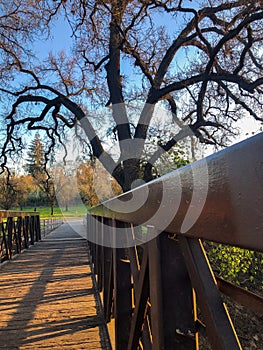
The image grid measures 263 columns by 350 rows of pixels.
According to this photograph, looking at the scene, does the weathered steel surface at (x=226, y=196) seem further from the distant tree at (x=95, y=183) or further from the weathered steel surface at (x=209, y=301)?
the distant tree at (x=95, y=183)

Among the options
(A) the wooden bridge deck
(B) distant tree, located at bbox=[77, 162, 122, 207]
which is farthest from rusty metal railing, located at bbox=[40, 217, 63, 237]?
(A) the wooden bridge deck

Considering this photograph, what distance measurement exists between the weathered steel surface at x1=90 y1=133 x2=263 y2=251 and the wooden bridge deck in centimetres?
201

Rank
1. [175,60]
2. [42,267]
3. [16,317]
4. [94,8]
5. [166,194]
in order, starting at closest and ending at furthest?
[166,194] < [16,317] < [42,267] < [94,8] < [175,60]

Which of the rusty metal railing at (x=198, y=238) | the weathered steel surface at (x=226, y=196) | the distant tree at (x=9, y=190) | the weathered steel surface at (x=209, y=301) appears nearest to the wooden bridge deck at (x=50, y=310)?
the rusty metal railing at (x=198, y=238)

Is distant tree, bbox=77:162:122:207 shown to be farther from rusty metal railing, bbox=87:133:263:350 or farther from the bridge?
rusty metal railing, bbox=87:133:263:350

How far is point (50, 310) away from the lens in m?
3.05

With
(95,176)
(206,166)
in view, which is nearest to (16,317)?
(206,166)

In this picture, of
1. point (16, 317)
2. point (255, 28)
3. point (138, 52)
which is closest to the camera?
point (16, 317)

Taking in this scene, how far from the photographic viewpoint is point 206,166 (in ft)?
1.58

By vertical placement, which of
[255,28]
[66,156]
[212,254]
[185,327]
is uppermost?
[255,28]

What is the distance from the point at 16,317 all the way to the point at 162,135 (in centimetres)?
651

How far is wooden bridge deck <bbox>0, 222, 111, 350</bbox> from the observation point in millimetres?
2357

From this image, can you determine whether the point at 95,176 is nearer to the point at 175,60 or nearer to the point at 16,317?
the point at 175,60

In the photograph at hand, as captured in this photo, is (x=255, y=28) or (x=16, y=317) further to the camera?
(x=255, y=28)
